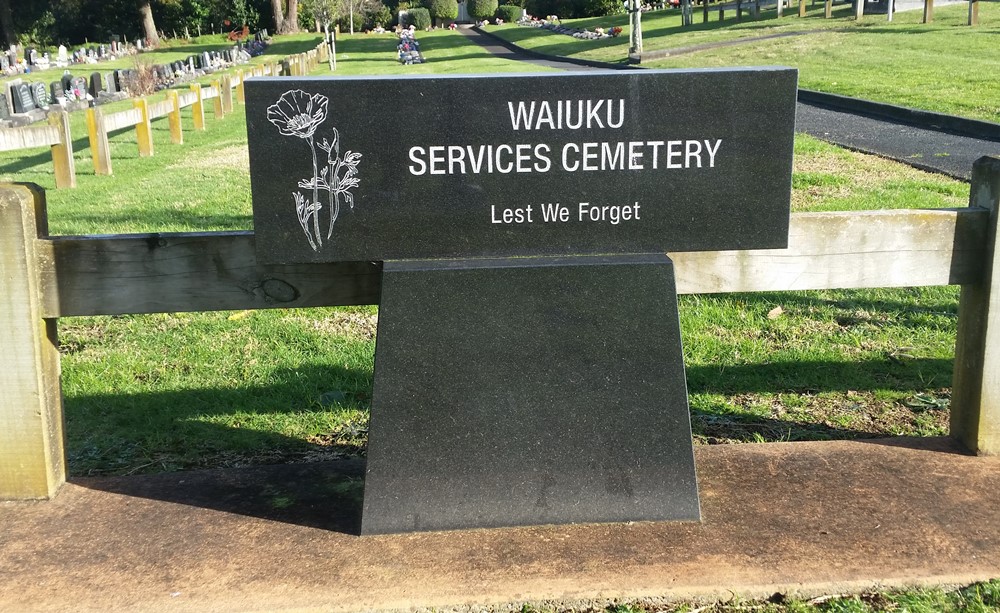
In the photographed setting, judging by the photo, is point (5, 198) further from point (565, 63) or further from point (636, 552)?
point (565, 63)

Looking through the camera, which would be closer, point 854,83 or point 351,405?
point 351,405

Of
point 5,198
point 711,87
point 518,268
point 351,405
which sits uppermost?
point 711,87

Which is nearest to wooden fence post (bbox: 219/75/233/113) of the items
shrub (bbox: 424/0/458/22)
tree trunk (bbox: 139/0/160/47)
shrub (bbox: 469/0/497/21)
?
tree trunk (bbox: 139/0/160/47)

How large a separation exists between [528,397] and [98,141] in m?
11.2

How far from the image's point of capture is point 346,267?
134 inches

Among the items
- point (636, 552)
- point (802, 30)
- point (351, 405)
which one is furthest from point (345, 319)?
point (802, 30)

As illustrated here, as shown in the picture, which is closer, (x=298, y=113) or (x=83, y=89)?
(x=298, y=113)

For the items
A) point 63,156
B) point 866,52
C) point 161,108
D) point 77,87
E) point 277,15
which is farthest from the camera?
point 277,15

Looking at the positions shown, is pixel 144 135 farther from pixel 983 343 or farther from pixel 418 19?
pixel 418 19

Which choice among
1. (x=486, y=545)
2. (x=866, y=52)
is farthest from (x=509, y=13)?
(x=486, y=545)

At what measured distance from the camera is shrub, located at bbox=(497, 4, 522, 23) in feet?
241

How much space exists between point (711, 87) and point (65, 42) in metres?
68.4

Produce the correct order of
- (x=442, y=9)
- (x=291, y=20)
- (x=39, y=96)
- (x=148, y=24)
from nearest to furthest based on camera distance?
(x=39, y=96)
(x=148, y=24)
(x=291, y=20)
(x=442, y=9)

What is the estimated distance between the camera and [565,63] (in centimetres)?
3462
